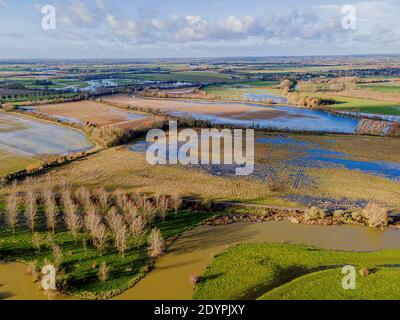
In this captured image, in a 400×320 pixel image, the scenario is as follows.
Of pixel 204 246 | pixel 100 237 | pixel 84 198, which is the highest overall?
pixel 84 198

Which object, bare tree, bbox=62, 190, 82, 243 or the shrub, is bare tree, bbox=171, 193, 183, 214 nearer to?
bare tree, bbox=62, 190, 82, 243

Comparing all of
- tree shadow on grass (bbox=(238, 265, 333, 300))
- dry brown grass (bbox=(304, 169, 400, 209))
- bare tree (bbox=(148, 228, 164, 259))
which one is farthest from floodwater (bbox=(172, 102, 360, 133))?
bare tree (bbox=(148, 228, 164, 259))

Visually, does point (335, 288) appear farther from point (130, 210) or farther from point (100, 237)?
point (130, 210)

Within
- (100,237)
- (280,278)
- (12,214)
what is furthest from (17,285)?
(280,278)

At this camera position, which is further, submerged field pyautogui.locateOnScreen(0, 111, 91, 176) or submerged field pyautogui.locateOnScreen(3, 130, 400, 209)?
submerged field pyautogui.locateOnScreen(0, 111, 91, 176)

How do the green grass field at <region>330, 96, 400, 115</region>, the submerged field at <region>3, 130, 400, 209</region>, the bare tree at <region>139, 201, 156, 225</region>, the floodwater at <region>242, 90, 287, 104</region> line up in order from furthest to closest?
the floodwater at <region>242, 90, 287, 104</region>, the green grass field at <region>330, 96, 400, 115</region>, the submerged field at <region>3, 130, 400, 209</region>, the bare tree at <region>139, 201, 156, 225</region>

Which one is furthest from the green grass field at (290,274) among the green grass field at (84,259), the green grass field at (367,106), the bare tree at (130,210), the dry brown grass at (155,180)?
the green grass field at (367,106)

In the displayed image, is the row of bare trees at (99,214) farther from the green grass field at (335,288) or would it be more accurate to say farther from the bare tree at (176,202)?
the green grass field at (335,288)
